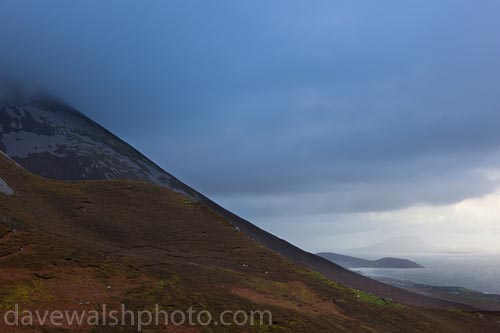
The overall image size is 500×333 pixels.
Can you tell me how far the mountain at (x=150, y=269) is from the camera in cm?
2525

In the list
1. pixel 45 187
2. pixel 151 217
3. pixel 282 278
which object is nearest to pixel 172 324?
pixel 282 278

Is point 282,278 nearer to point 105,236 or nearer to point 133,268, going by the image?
point 133,268

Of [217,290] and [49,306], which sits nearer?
[49,306]

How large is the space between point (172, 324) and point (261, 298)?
397 inches

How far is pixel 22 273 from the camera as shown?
26.5m

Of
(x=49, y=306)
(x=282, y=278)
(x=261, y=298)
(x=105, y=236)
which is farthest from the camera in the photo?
(x=105, y=236)

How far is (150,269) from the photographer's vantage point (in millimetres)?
33031

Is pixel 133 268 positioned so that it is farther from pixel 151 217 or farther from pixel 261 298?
pixel 151 217

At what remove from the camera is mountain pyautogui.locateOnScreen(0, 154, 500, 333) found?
25.2 m

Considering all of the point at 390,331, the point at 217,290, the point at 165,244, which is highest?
the point at 165,244

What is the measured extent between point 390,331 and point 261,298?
31.6ft

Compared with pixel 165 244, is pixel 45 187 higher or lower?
higher

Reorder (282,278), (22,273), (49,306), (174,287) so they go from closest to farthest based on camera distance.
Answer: (49,306) → (22,273) → (174,287) → (282,278)

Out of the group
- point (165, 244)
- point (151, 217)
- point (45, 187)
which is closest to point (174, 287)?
point (165, 244)
